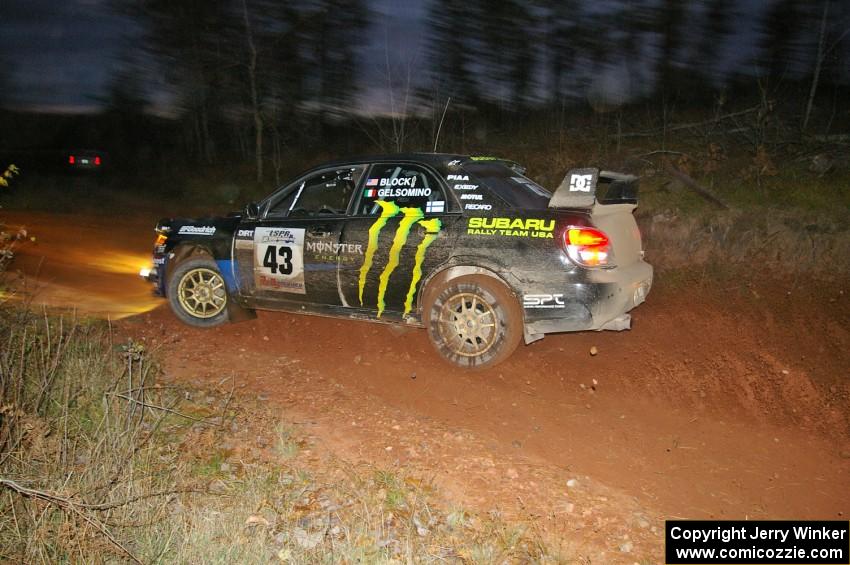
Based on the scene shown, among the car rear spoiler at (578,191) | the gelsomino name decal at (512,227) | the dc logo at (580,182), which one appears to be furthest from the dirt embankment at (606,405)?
the dc logo at (580,182)

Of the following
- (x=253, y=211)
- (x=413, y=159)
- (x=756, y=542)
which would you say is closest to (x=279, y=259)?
(x=253, y=211)

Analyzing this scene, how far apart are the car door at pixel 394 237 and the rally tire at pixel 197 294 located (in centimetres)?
167

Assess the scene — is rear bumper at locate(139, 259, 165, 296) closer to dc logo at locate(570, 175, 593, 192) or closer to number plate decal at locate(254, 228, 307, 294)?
number plate decal at locate(254, 228, 307, 294)

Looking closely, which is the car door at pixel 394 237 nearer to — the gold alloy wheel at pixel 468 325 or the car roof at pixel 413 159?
the car roof at pixel 413 159

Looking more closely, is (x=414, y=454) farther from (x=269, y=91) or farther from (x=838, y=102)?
(x=269, y=91)

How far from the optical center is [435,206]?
561 centimetres

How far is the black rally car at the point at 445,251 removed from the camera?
5125 mm

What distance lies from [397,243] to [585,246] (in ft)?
5.50

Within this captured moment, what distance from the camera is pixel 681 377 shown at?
533 cm

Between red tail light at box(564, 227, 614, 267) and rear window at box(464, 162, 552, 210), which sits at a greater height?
rear window at box(464, 162, 552, 210)

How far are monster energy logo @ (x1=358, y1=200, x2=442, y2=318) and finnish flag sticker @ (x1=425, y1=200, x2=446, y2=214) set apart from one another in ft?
0.23

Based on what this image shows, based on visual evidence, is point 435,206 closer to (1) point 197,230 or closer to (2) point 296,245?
(2) point 296,245

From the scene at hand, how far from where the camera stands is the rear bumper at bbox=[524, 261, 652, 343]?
199 inches

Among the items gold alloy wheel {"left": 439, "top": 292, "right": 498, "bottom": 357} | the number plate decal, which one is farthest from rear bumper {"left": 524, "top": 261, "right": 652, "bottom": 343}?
the number plate decal
